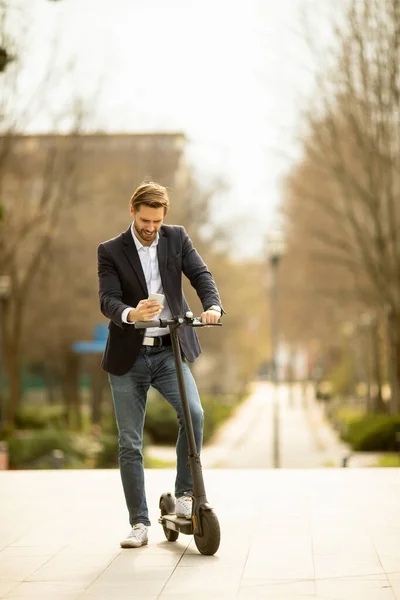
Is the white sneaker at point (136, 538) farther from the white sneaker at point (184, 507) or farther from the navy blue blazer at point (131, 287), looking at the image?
the navy blue blazer at point (131, 287)

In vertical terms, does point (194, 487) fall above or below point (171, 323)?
below

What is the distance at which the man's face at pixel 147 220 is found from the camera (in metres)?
6.30

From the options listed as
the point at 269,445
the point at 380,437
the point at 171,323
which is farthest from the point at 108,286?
the point at 269,445

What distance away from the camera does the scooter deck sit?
6297 millimetres

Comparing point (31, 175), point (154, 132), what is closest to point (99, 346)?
point (31, 175)

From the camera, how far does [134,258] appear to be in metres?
6.46

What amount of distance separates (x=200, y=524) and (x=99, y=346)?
24512 mm

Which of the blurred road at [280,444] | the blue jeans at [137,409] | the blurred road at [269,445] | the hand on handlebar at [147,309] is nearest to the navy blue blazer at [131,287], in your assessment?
the blue jeans at [137,409]

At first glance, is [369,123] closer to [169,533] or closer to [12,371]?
[12,371]

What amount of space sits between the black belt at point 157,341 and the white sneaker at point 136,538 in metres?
0.99

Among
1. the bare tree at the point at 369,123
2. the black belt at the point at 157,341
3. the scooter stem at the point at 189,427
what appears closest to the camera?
the scooter stem at the point at 189,427

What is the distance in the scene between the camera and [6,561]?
627cm

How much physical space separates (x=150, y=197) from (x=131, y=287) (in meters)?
0.53

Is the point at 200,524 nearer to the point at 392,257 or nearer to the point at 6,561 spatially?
the point at 6,561
